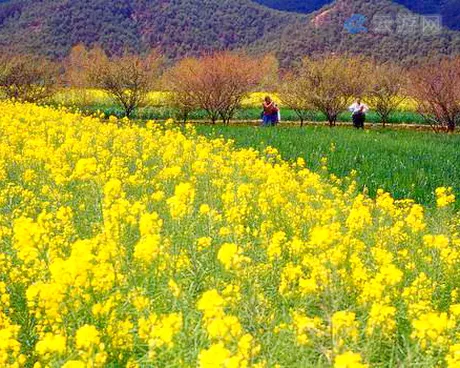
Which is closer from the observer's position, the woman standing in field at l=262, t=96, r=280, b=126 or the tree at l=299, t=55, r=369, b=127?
the woman standing in field at l=262, t=96, r=280, b=126

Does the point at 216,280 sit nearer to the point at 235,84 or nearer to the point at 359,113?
Answer: the point at 359,113

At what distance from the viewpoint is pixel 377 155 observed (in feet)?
44.4

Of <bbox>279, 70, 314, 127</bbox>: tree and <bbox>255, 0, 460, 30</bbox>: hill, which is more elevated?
<bbox>255, 0, 460, 30</bbox>: hill

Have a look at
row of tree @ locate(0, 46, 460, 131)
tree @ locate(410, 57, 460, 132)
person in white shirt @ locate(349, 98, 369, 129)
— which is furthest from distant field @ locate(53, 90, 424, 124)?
person in white shirt @ locate(349, 98, 369, 129)

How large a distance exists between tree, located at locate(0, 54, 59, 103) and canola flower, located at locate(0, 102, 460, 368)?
68.2 feet

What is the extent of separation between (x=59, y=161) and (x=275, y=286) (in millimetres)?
5073

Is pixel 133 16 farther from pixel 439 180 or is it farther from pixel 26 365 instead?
pixel 26 365

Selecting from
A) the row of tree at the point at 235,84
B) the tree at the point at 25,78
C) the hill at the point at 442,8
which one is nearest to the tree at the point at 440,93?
the row of tree at the point at 235,84

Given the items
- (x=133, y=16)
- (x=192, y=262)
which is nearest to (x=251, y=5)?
(x=133, y=16)

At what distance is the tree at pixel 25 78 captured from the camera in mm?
27806

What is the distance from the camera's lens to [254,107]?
3288 cm

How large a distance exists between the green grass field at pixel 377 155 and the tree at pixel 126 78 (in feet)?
28.9

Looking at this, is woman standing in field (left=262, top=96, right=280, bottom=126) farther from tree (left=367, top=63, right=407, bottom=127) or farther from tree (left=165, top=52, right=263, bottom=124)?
tree (left=367, top=63, right=407, bottom=127)

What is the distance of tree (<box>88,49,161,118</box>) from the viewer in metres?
26.6
